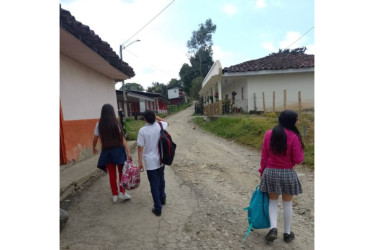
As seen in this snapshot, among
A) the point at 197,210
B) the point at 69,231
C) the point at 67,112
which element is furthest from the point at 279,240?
the point at 67,112

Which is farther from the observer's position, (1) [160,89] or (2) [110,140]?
(1) [160,89]

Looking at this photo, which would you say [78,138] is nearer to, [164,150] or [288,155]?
[164,150]

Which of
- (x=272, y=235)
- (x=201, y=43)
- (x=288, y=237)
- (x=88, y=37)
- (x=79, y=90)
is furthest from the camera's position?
(x=201, y=43)

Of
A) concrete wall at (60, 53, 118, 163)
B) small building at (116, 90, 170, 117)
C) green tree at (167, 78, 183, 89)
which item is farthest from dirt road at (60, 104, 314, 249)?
green tree at (167, 78, 183, 89)

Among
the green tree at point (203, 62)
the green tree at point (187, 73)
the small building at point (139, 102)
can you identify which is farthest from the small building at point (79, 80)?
the green tree at point (187, 73)

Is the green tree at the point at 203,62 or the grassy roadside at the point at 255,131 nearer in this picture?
the grassy roadside at the point at 255,131

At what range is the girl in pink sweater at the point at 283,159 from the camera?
2.53 m

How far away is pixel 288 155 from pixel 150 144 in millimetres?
1671

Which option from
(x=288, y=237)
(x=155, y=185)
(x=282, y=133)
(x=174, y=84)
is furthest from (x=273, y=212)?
(x=174, y=84)

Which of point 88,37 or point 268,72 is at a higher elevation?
point 268,72

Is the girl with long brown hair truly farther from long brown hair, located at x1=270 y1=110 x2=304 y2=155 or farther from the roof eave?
the roof eave

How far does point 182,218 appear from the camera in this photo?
10.4ft

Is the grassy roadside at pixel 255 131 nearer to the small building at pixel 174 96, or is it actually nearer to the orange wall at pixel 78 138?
the orange wall at pixel 78 138

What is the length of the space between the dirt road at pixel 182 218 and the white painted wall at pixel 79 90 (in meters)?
1.97
